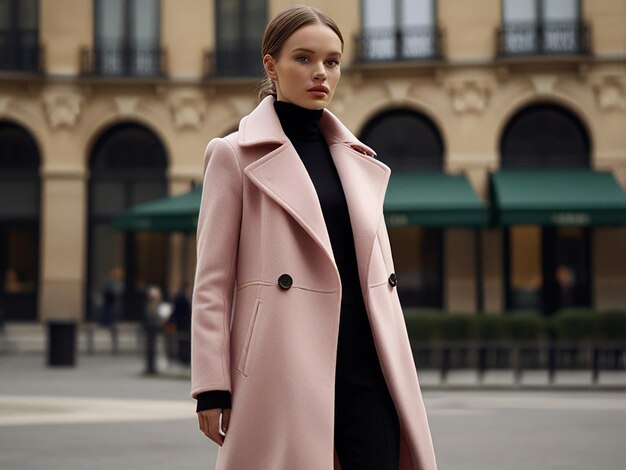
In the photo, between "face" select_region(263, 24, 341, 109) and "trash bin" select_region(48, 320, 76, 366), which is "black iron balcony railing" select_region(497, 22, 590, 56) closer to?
"trash bin" select_region(48, 320, 76, 366)

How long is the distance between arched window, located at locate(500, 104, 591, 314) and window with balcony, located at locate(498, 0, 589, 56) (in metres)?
1.61

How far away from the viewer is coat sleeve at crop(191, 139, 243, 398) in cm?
358

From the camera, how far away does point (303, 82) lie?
3.74m

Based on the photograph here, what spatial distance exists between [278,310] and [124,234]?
28828mm

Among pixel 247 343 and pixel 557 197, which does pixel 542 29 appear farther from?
pixel 247 343

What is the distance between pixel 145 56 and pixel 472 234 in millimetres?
10447

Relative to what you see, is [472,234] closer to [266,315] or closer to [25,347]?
[25,347]

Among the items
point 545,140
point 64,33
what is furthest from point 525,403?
point 64,33

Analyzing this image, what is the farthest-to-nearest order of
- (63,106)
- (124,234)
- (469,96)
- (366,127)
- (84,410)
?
(124,234) < (63,106) < (366,127) < (469,96) < (84,410)

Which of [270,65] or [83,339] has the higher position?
[270,65]

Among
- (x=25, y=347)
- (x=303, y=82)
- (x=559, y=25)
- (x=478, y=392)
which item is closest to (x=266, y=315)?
(x=303, y=82)

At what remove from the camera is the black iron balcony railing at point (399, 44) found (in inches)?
1198

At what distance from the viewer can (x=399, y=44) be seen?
3064 cm

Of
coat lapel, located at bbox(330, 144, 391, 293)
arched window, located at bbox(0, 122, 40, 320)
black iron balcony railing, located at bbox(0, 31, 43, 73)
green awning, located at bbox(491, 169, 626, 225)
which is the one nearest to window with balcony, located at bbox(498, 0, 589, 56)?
green awning, located at bbox(491, 169, 626, 225)
